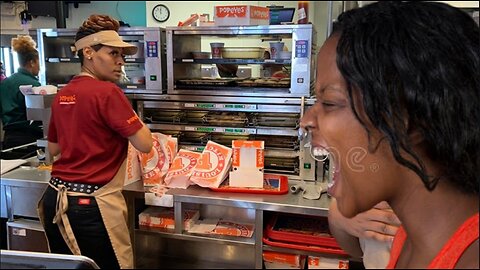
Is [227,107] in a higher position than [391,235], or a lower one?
higher

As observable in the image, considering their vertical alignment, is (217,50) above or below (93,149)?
above

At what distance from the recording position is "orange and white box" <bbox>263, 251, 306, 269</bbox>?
1916mm

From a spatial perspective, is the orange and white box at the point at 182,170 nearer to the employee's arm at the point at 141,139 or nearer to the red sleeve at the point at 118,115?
the employee's arm at the point at 141,139

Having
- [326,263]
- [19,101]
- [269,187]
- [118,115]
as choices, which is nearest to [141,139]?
[118,115]

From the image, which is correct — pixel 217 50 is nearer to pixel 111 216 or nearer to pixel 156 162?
pixel 156 162

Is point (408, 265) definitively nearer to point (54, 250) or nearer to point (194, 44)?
point (54, 250)

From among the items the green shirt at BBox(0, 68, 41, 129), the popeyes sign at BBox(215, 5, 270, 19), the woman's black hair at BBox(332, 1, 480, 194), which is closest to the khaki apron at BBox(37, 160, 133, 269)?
the popeyes sign at BBox(215, 5, 270, 19)

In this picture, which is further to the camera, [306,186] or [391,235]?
[306,186]

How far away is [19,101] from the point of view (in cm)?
325

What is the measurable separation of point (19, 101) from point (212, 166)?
2056mm

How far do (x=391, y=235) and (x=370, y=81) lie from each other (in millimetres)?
521

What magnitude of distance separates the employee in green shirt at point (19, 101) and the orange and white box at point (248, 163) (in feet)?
6.32

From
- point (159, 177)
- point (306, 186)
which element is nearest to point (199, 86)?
point (159, 177)

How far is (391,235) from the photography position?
836 mm
